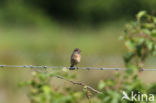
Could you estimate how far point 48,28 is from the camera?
20.8 m

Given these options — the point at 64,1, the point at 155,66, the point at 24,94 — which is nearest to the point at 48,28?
the point at 64,1

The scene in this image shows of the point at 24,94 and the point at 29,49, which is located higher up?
the point at 29,49

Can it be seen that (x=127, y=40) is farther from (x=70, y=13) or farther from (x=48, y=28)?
(x=70, y=13)

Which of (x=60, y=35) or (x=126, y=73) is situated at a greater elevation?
(x=60, y=35)

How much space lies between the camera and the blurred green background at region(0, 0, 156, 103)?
9.65 metres

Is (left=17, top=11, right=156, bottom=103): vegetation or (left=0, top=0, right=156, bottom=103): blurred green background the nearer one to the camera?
(left=17, top=11, right=156, bottom=103): vegetation

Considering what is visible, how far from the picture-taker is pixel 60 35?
17.1 meters

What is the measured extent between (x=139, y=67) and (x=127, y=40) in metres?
0.37

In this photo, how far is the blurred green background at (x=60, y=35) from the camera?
9.65 metres

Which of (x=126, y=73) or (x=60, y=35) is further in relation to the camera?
(x=60, y=35)

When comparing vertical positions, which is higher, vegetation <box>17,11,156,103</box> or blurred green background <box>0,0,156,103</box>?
blurred green background <box>0,0,156,103</box>

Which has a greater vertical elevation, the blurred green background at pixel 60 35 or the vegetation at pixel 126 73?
the blurred green background at pixel 60 35

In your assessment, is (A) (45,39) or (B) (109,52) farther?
(A) (45,39)

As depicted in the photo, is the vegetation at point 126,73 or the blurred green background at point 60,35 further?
the blurred green background at point 60,35
